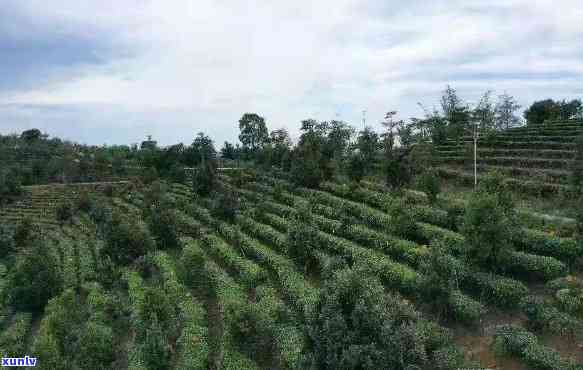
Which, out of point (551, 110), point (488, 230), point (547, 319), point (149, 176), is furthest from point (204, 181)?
point (551, 110)

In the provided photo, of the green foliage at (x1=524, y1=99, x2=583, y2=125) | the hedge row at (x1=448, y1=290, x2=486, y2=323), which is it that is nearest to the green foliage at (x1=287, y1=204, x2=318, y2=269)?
the hedge row at (x1=448, y1=290, x2=486, y2=323)

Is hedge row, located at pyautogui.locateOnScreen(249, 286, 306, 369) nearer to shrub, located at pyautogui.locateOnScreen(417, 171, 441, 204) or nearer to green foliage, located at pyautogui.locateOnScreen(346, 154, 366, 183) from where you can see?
shrub, located at pyautogui.locateOnScreen(417, 171, 441, 204)

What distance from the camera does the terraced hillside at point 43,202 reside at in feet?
127

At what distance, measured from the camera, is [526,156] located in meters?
32.1

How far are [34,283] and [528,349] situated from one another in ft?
71.1

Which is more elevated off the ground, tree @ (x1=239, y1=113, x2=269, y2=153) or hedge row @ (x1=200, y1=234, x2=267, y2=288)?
tree @ (x1=239, y1=113, x2=269, y2=153)

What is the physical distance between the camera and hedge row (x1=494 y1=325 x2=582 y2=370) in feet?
33.1

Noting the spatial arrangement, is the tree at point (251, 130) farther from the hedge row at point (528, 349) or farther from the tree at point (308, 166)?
the hedge row at point (528, 349)

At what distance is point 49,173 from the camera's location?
54656 millimetres

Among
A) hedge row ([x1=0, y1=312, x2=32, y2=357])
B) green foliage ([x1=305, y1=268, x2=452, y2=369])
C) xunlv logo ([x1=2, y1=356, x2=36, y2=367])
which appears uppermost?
green foliage ([x1=305, y1=268, x2=452, y2=369])

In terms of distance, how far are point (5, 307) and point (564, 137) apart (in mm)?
39737

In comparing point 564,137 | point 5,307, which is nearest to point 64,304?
point 5,307

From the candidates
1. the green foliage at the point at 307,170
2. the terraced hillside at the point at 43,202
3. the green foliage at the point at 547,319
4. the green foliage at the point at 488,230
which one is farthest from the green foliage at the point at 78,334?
the terraced hillside at the point at 43,202

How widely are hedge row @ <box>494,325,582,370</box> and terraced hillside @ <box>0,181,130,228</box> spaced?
36.0 meters
